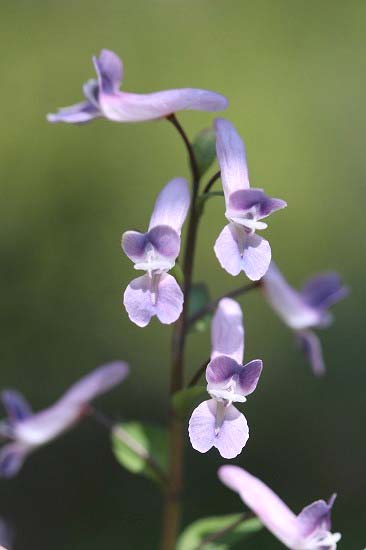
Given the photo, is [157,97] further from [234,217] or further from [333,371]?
[333,371]

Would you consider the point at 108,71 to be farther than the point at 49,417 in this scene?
No

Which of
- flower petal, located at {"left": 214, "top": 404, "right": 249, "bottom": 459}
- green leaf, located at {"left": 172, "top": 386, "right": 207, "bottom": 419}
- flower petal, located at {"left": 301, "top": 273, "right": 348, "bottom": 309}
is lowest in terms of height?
flower petal, located at {"left": 214, "top": 404, "right": 249, "bottom": 459}

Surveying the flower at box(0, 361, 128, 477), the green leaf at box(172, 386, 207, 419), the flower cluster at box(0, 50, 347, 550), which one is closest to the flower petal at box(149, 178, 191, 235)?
the flower cluster at box(0, 50, 347, 550)

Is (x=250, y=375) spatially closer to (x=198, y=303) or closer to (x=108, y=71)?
Answer: (x=198, y=303)

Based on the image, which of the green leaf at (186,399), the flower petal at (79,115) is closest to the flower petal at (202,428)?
the green leaf at (186,399)

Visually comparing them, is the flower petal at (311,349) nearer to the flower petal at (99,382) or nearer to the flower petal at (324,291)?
the flower petal at (324,291)

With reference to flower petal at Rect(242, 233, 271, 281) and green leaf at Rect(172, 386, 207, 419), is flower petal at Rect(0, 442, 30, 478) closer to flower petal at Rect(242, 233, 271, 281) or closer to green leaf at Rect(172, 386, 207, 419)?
green leaf at Rect(172, 386, 207, 419)

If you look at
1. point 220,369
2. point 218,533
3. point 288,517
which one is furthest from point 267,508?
point 220,369

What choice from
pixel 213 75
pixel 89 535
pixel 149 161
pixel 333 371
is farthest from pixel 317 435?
pixel 213 75
